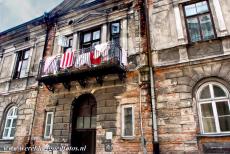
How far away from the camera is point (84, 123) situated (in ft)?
28.3

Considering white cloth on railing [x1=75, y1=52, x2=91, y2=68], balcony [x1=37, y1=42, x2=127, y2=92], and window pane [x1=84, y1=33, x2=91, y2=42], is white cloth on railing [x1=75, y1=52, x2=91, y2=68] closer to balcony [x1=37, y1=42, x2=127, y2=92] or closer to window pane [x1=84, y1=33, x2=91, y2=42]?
balcony [x1=37, y1=42, x2=127, y2=92]

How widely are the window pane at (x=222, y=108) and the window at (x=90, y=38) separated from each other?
6.07 meters

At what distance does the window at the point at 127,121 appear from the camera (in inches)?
289

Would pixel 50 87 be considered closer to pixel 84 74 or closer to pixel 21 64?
pixel 84 74

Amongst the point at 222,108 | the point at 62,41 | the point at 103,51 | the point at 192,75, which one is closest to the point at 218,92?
the point at 222,108

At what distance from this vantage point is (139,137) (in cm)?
700

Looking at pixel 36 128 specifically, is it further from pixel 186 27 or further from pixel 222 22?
pixel 222 22

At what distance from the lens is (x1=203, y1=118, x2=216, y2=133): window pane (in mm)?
6270

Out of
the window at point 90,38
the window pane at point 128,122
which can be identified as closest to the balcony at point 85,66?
the window at point 90,38

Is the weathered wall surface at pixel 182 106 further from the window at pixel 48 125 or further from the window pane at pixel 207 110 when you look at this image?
the window at pixel 48 125

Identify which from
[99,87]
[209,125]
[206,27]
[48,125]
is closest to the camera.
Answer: [209,125]

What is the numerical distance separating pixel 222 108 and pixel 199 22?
3.51 m

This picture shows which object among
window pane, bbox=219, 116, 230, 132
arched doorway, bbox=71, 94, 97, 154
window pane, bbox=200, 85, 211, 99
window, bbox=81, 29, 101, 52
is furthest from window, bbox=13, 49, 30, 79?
window pane, bbox=219, 116, 230, 132

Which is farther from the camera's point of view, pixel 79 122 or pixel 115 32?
pixel 115 32
